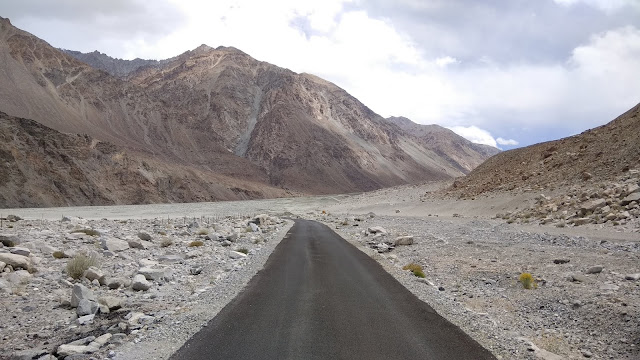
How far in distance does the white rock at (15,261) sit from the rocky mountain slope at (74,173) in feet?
199

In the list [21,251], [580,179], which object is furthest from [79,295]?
[580,179]

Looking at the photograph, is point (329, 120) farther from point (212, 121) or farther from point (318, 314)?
point (318, 314)

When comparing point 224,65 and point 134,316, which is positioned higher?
point 224,65

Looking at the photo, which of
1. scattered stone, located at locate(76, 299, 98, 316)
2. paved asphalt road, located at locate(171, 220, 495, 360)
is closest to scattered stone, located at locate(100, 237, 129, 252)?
paved asphalt road, located at locate(171, 220, 495, 360)

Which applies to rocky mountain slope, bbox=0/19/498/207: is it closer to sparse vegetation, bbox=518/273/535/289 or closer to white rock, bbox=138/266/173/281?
white rock, bbox=138/266/173/281

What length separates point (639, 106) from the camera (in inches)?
1316

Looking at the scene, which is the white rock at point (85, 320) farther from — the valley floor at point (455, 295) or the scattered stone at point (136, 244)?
the scattered stone at point (136, 244)

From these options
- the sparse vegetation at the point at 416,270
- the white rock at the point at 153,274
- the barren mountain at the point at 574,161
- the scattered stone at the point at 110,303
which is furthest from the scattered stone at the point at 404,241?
the barren mountain at the point at 574,161

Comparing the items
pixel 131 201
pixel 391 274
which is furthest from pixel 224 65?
pixel 391 274

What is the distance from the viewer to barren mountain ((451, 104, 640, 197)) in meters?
28.2

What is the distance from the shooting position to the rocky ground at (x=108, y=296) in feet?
22.1

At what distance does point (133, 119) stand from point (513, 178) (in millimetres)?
125340

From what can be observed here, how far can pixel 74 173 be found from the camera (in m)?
75.6

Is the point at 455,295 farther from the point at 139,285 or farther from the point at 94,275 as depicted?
the point at 94,275
